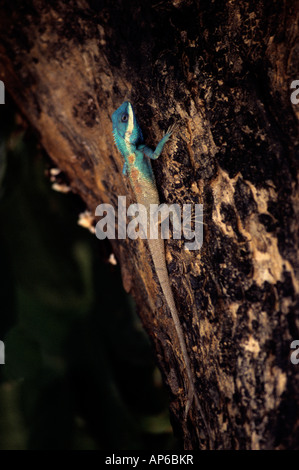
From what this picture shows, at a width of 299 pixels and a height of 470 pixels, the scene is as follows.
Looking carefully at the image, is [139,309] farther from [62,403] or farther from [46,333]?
[62,403]

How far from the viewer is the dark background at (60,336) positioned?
244 centimetres

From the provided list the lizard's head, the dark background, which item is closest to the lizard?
the lizard's head

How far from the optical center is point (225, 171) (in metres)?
1.25

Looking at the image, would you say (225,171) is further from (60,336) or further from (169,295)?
(60,336)

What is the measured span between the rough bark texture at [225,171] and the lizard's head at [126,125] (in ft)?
0.14

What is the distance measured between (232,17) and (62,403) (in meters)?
2.48

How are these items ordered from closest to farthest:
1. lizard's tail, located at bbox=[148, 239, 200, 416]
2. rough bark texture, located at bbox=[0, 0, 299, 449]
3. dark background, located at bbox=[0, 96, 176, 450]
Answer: rough bark texture, located at bbox=[0, 0, 299, 449] → lizard's tail, located at bbox=[148, 239, 200, 416] → dark background, located at bbox=[0, 96, 176, 450]

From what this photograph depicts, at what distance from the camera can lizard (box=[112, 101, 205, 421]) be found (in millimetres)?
1409

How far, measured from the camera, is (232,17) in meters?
1.21

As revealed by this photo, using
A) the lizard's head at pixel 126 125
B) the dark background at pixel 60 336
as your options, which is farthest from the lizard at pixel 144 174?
the dark background at pixel 60 336

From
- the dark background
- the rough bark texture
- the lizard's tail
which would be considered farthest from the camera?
the dark background

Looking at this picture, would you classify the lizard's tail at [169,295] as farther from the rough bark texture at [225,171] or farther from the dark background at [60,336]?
the dark background at [60,336]

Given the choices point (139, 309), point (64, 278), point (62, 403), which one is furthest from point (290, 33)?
point (62, 403)

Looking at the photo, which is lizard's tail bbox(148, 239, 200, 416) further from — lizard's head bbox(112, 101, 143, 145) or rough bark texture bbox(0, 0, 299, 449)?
lizard's head bbox(112, 101, 143, 145)
